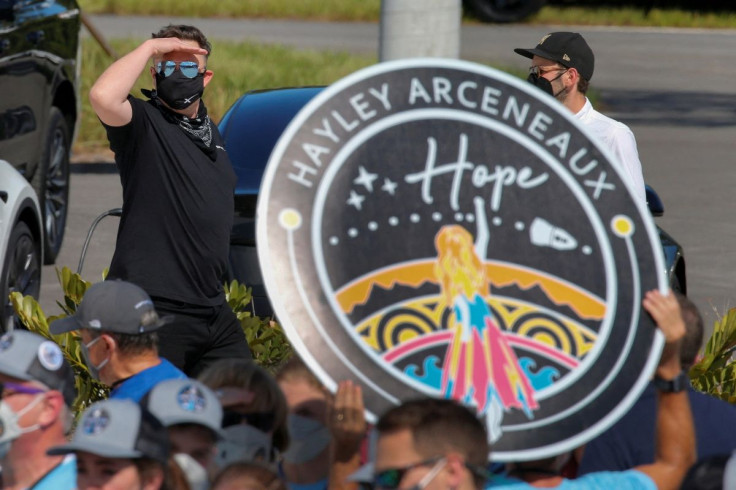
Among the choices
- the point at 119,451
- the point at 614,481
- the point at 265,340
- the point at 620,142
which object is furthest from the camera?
the point at 265,340

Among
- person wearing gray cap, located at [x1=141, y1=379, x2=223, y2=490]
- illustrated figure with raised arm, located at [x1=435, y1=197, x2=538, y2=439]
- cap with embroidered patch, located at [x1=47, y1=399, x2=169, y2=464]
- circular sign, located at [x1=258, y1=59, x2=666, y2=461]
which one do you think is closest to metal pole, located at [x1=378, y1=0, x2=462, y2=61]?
circular sign, located at [x1=258, y1=59, x2=666, y2=461]

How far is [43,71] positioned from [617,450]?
21.0ft

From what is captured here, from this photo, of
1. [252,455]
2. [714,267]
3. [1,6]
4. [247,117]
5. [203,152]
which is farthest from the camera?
[714,267]

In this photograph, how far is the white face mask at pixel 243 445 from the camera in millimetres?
3979

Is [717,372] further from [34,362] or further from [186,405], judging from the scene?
[34,362]

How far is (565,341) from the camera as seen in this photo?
3.80 m

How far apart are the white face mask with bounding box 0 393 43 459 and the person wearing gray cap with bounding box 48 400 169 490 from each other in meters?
0.34

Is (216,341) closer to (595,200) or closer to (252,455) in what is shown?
(252,455)

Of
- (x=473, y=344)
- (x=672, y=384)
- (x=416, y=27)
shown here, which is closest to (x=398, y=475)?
(x=473, y=344)

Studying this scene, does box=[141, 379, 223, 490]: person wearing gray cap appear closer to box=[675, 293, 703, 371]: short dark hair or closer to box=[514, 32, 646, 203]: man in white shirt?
box=[675, 293, 703, 371]: short dark hair

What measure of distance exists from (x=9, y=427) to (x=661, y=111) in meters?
15.7

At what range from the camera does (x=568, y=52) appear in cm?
610

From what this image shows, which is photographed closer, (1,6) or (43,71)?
(1,6)

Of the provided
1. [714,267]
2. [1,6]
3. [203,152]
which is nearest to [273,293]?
[203,152]
